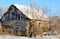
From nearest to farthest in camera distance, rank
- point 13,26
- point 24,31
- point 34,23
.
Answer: point 34,23 → point 24,31 → point 13,26

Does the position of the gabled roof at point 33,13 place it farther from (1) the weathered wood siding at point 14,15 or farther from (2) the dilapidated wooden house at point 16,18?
(1) the weathered wood siding at point 14,15

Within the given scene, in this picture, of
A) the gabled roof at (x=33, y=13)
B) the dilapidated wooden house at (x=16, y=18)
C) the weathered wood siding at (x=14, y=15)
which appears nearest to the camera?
the gabled roof at (x=33, y=13)

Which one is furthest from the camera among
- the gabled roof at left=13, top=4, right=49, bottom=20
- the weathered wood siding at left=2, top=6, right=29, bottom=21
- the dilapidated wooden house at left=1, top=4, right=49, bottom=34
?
the weathered wood siding at left=2, top=6, right=29, bottom=21

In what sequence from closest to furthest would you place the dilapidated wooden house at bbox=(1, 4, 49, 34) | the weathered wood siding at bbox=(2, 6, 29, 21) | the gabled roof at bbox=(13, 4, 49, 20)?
1. the gabled roof at bbox=(13, 4, 49, 20)
2. the dilapidated wooden house at bbox=(1, 4, 49, 34)
3. the weathered wood siding at bbox=(2, 6, 29, 21)

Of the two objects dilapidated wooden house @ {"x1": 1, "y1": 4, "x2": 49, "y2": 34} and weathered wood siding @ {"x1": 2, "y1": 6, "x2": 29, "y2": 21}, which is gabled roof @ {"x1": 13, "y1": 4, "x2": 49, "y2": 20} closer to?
dilapidated wooden house @ {"x1": 1, "y1": 4, "x2": 49, "y2": 34}

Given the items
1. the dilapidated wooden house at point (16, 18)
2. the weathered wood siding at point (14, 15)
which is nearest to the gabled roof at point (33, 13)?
the dilapidated wooden house at point (16, 18)

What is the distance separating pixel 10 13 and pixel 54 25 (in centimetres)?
865

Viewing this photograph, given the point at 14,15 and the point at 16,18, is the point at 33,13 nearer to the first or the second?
the point at 16,18

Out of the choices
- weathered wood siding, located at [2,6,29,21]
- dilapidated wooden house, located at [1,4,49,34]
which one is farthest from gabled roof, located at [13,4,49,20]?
weathered wood siding, located at [2,6,29,21]

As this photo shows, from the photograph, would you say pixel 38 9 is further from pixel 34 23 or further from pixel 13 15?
pixel 13 15

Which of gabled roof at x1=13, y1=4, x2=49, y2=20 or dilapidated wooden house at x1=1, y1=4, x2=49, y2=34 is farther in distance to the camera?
dilapidated wooden house at x1=1, y1=4, x2=49, y2=34

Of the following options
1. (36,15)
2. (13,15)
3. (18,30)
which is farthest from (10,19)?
(36,15)

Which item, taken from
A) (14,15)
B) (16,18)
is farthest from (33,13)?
(14,15)

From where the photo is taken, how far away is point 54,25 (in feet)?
74.4
